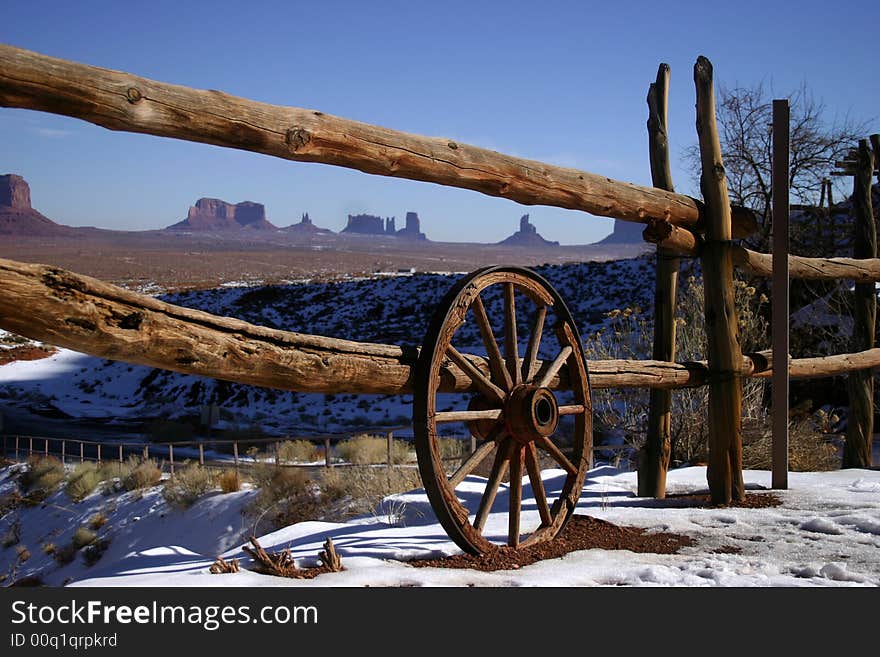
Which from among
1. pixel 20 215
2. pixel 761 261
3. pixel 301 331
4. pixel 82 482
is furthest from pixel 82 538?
pixel 20 215

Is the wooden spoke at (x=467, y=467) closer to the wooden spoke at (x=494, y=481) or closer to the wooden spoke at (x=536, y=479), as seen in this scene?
the wooden spoke at (x=494, y=481)

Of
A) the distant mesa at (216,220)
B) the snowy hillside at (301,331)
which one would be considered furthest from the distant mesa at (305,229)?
the snowy hillside at (301,331)

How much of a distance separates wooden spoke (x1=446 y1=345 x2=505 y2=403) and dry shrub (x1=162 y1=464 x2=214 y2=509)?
336 inches

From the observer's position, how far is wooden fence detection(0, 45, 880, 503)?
2848 millimetres

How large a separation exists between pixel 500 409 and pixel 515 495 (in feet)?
1.41

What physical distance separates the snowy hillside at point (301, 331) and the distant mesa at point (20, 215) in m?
81.1

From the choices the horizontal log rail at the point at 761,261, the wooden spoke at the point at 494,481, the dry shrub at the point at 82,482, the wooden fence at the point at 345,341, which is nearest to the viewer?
the wooden fence at the point at 345,341

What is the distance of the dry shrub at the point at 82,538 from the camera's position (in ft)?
39.5

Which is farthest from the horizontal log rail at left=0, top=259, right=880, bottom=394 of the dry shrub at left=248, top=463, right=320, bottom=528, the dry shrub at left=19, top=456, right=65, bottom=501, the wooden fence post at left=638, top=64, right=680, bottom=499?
the dry shrub at left=19, top=456, right=65, bottom=501

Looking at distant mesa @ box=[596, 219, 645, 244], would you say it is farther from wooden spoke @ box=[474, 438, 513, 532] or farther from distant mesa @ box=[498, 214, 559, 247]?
wooden spoke @ box=[474, 438, 513, 532]

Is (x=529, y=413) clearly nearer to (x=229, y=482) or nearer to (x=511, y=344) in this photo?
(x=511, y=344)

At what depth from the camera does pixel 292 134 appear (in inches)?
141
